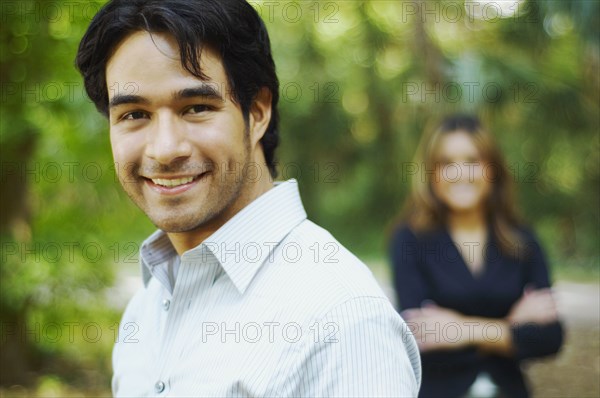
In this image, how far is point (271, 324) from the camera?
1.18 metres

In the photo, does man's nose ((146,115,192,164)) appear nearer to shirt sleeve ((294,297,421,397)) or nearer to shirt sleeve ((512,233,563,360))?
shirt sleeve ((294,297,421,397))

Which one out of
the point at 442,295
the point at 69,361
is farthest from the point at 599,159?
the point at 69,361

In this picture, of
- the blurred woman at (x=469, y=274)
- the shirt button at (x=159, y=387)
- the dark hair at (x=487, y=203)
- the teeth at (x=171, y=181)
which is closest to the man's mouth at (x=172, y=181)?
the teeth at (x=171, y=181)

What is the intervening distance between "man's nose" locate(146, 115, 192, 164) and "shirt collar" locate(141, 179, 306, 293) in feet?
0.56

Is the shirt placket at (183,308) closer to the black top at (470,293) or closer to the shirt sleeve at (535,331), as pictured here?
the black top at (470,293)

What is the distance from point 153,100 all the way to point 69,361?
5.21m

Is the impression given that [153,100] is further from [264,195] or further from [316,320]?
[316,320]

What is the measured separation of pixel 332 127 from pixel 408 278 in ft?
12.5

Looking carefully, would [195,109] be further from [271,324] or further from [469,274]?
[469,274]

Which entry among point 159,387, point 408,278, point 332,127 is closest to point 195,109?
point 159,387

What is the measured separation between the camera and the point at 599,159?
612cm

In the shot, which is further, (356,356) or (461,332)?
(461,332)

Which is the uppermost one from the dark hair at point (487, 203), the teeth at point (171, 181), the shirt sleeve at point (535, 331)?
the teeth at point (171, 181)

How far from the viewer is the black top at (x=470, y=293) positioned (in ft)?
Result: 7.80
